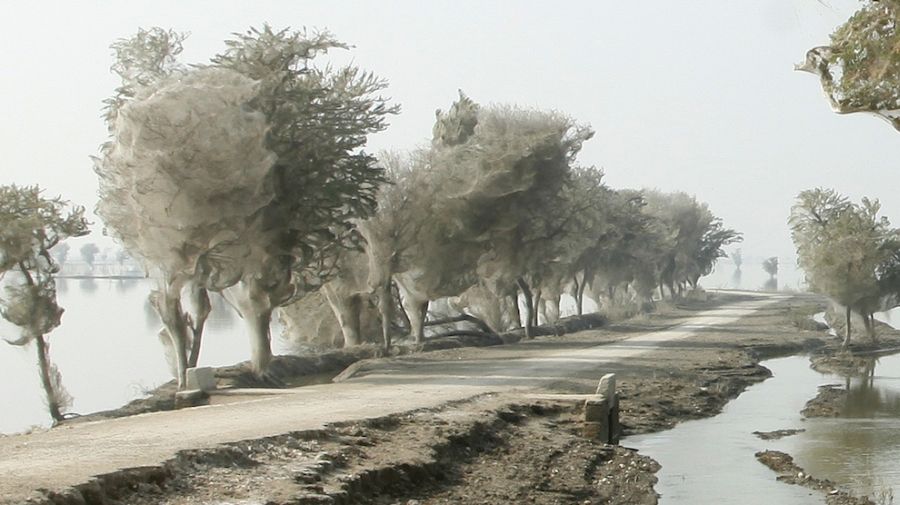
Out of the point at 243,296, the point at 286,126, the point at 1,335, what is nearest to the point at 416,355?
the point at 243,296

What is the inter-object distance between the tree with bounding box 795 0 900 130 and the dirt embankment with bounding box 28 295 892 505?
270 inches

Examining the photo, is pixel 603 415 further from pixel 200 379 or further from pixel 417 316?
pixel 417 316

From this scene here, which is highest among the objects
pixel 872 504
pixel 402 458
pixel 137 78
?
pixel 137 78

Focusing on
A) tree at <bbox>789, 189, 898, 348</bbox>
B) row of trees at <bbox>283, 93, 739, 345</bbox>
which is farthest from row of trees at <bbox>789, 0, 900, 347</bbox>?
row of trees at <bbox>283, 93, 739, 345</bbox>

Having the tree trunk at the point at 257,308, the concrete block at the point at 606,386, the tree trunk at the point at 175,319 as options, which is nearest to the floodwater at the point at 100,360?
the tree trunk at the point at 175,319

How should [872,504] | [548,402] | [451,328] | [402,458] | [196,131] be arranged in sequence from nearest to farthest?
[402,458], [872,504], [548,402], [196,131], [451,328]

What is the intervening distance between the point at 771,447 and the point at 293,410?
10.5 meters

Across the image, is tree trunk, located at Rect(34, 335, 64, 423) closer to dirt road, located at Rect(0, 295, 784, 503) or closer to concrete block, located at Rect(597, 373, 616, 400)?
dirt road, located at Rect(0, 295, 784, 503)

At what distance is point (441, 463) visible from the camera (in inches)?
769

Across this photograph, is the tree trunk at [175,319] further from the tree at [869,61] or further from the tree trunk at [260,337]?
the tree at [869,61]

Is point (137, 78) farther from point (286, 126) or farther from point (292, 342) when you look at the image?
point (292, 342)

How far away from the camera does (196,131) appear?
31000mm

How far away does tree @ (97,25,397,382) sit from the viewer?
31156 millimetres

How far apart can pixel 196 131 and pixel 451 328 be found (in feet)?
98.9
